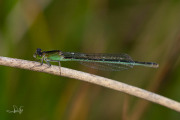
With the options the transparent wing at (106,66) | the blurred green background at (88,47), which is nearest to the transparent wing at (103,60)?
the transparent wing at (106,66)

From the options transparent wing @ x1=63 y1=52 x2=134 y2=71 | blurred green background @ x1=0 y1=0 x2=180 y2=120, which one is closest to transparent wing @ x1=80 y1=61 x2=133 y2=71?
transparent wing @ x1=63 y1=52 x2=134 y2=71

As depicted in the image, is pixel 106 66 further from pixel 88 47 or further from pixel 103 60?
pixel 88 47

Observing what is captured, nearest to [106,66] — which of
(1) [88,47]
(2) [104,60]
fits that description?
(2) [104,60]

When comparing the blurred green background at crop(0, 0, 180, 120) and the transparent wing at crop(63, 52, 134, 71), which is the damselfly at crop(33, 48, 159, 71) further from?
the blurred green background at crop(0, 0, 180, 120)

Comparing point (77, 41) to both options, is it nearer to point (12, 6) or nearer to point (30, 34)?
point (30, 34)

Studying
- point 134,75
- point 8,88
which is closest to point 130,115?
point 134,75

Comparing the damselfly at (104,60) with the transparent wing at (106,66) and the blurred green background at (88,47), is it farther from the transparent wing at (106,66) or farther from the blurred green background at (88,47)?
the blurred green background at (88,47)
